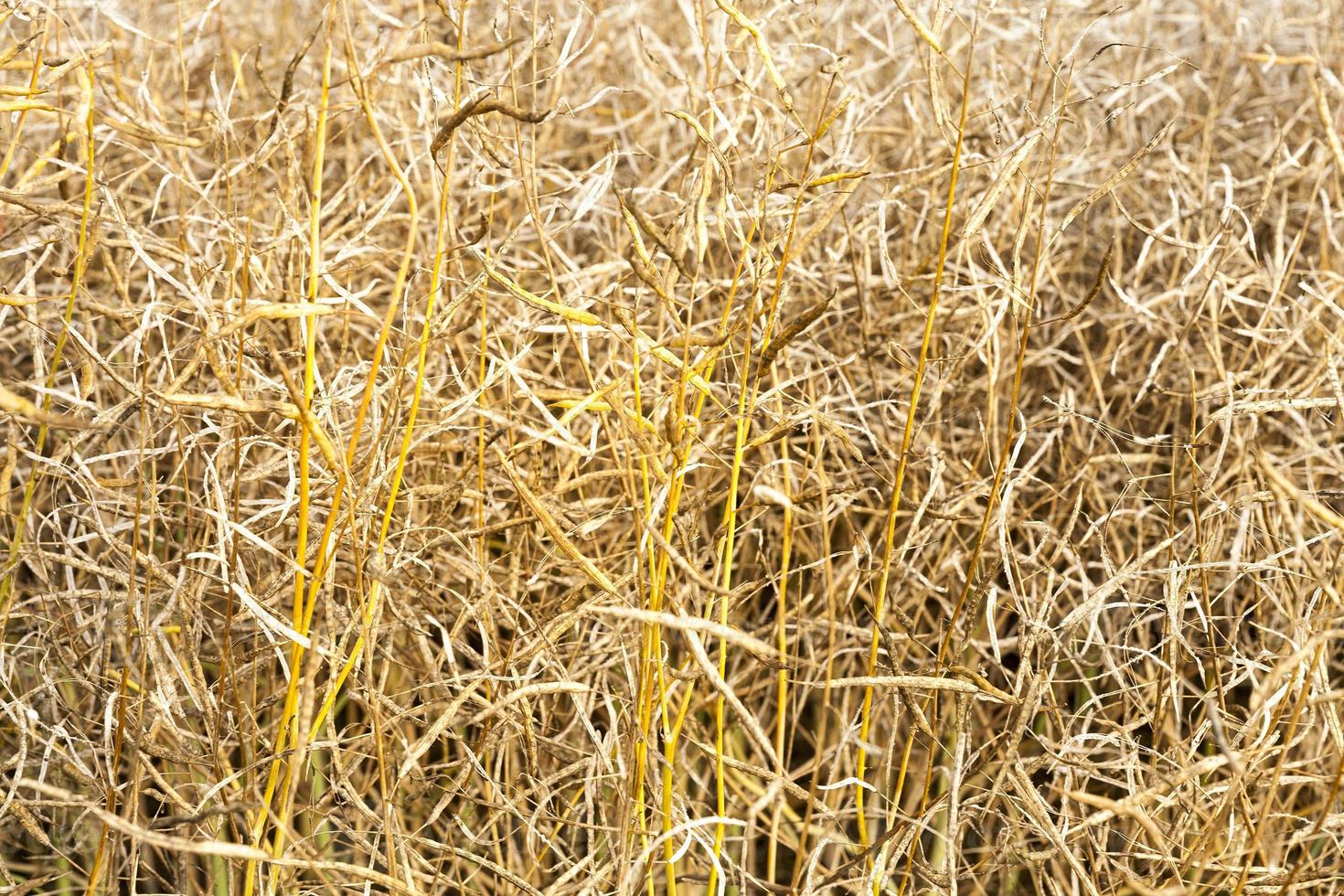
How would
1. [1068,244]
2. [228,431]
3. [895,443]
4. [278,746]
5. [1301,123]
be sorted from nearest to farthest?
1. [278,746]
2. [228,431]
3. [895,443]
4. [1068,244]
5. [1301,123]

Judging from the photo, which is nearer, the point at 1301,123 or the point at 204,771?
the point at 204,771

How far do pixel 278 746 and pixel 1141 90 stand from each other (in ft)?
4.57

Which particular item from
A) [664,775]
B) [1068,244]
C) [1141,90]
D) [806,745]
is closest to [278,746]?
[664,775]

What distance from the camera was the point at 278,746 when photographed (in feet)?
2.50

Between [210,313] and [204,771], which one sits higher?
[210,313]

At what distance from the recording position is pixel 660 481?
78 cm

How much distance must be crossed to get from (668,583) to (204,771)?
1.27 feet

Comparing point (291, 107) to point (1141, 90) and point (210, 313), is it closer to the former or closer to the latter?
point (210, 313)

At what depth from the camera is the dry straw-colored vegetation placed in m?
0.76

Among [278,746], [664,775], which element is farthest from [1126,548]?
[278,746]

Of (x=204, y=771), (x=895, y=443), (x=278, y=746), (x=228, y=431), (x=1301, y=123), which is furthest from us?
(x=1301, y=123)

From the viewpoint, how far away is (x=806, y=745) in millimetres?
1243

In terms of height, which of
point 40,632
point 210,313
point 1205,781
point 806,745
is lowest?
point 806,745

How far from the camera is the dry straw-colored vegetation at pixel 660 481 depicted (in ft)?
2.50
